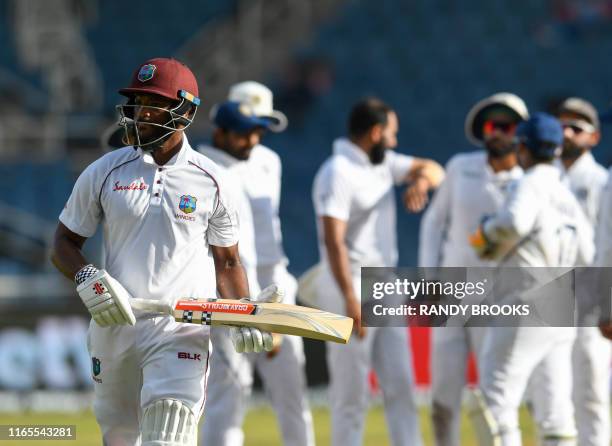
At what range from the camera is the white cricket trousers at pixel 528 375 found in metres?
6.61

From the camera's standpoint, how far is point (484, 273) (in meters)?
7.46

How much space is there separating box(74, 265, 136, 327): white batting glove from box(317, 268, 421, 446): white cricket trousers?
2.67 metres

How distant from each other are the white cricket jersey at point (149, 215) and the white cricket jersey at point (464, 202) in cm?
261

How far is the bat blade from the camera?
4.98m

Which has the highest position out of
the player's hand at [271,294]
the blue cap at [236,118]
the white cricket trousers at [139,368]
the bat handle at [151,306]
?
the blue cap at [236,118]

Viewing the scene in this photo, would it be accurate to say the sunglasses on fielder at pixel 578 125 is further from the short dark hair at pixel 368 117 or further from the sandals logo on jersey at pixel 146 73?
the sandals logo on jersey at pixel 146 73

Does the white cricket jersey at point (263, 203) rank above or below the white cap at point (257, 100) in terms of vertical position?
below

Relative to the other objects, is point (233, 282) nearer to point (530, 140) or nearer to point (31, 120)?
point (530, 140)

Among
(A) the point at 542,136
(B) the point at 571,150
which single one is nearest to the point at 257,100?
(A) the point at 542,136

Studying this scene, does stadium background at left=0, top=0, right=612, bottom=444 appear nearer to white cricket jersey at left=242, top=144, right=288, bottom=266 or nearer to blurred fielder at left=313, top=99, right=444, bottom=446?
blurred fielder at left=313, top=99, right=444, bottom=446

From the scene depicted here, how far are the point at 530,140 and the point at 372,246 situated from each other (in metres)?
1.32

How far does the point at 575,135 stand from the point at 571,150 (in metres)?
0.10

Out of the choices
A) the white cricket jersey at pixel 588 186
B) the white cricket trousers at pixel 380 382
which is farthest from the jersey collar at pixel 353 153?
the white cricket jersey at pixel 588 186

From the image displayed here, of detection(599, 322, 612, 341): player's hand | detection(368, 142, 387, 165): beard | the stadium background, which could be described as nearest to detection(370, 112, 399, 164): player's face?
detection(368, 142, 387, 165): beard
